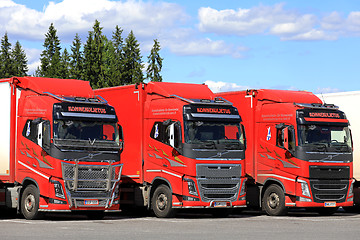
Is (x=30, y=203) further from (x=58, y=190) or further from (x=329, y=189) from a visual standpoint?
(x=329, y=189)

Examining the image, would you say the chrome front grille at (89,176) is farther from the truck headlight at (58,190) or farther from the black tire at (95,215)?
the black tire at (95,215)

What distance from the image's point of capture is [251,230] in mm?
17656

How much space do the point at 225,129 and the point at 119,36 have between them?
6617 cm

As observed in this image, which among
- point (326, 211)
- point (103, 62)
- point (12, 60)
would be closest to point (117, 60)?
point (103, 62)

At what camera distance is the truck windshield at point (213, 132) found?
21.3 m

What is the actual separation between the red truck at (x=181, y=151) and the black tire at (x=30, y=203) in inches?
132

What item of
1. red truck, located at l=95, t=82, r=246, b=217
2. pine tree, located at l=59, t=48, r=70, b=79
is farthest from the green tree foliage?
red truck, located at l=95, t=82, r=246, b=217

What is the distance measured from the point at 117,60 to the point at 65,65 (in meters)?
5.85

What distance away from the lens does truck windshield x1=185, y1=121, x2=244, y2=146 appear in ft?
69.9

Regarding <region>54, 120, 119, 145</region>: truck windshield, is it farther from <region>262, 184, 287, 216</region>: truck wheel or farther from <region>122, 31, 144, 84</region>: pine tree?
<region>122, 31, 144, 84</region>: pine tree

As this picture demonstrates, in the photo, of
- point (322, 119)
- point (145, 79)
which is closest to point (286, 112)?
point (322, 119)

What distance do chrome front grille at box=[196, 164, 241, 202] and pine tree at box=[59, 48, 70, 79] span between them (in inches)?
2285

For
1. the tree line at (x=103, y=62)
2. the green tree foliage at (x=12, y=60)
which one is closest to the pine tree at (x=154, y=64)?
the tree line at (x=103, y=62)

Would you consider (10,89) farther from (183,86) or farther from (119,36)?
(119,36)
